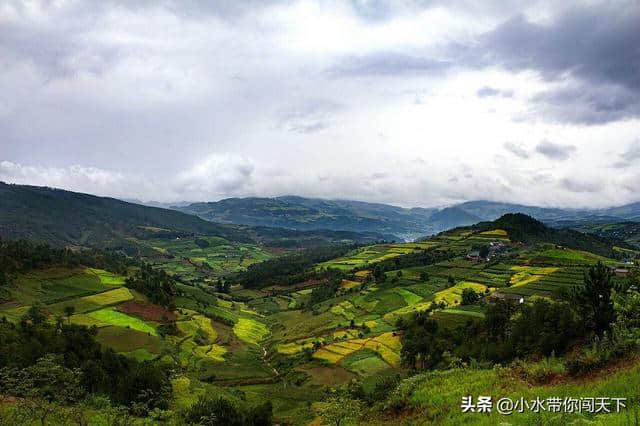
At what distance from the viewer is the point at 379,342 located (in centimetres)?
9025

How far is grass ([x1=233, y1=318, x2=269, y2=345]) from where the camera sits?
12222cm

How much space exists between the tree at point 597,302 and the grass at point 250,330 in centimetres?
10148

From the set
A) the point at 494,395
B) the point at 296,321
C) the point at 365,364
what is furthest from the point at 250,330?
the point at 494,395

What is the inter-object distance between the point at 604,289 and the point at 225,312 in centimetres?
13519

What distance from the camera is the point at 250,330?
131250 millimetres

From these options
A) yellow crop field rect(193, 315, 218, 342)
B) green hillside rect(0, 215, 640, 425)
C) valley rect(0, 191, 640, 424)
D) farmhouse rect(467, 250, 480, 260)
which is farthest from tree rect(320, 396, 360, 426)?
farmhouse rect(467, 250, 480, 260)

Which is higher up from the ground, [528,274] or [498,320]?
[498,320]

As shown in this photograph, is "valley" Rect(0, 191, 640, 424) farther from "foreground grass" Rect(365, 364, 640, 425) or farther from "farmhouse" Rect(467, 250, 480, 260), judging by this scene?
"farmhouse" Rect(467, 250, 480, 260)

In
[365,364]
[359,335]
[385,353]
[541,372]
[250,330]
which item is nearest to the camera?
[541,372]

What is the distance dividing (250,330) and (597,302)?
116 metres

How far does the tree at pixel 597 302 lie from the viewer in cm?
2791

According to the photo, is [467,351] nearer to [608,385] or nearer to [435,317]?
[435,317]

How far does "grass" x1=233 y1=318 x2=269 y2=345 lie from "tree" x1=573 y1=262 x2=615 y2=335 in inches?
3995

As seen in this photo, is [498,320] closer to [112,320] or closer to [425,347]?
[425,347]
